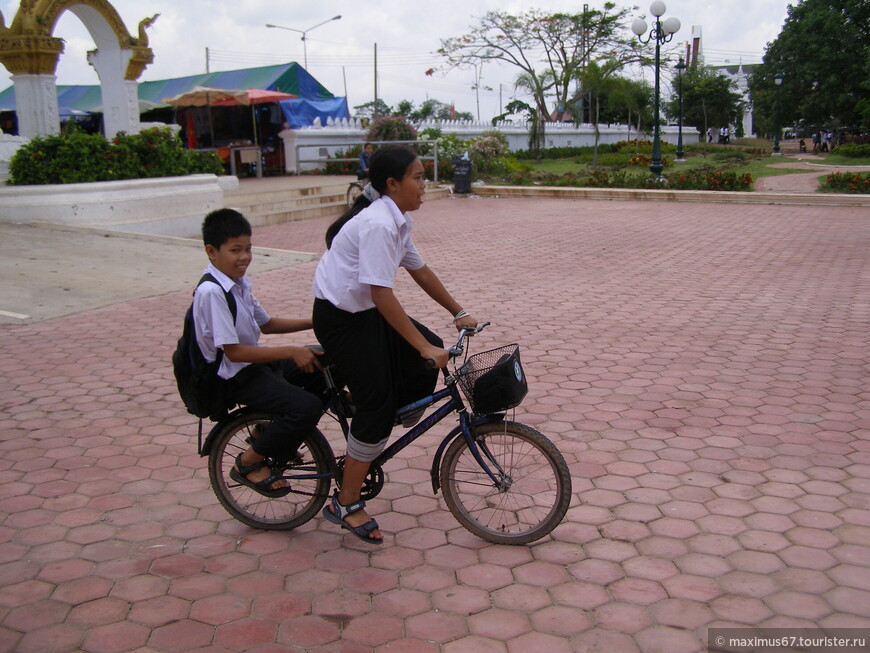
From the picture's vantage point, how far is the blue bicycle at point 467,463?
3221mm

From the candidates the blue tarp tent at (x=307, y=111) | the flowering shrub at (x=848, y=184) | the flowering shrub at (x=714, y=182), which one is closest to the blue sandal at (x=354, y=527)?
the flowering shrub at (x=848, y=184)

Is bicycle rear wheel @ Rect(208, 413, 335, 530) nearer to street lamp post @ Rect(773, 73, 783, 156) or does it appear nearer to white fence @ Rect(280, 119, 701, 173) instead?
white fence @ Rect(280, 119, 701, 173)

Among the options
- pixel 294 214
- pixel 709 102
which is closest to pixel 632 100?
pixel 709 102

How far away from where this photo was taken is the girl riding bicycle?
3.04 meters

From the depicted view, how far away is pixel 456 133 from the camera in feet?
94.5

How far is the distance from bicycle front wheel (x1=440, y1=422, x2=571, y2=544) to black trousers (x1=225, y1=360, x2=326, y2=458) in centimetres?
61

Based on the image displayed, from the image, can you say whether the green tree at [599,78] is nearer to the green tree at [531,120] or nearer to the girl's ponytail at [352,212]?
the green tree at [531,120]

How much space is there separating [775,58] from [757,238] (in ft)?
137

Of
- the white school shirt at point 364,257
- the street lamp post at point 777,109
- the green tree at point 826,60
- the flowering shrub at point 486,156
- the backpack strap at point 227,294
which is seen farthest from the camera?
the street lamp post at point 777,109

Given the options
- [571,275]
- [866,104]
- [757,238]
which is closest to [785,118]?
[866,104]

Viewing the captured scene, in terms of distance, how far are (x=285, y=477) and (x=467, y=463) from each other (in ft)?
2.59

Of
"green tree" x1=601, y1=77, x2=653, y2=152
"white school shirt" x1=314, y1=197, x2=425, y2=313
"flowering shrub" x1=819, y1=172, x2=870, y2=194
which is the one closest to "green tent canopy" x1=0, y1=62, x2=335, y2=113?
"flowering shrub" x1=819, y1=172, x2=870, y2=194

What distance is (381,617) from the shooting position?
9.55ft

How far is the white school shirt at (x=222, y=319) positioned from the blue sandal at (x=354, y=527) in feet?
2.35
